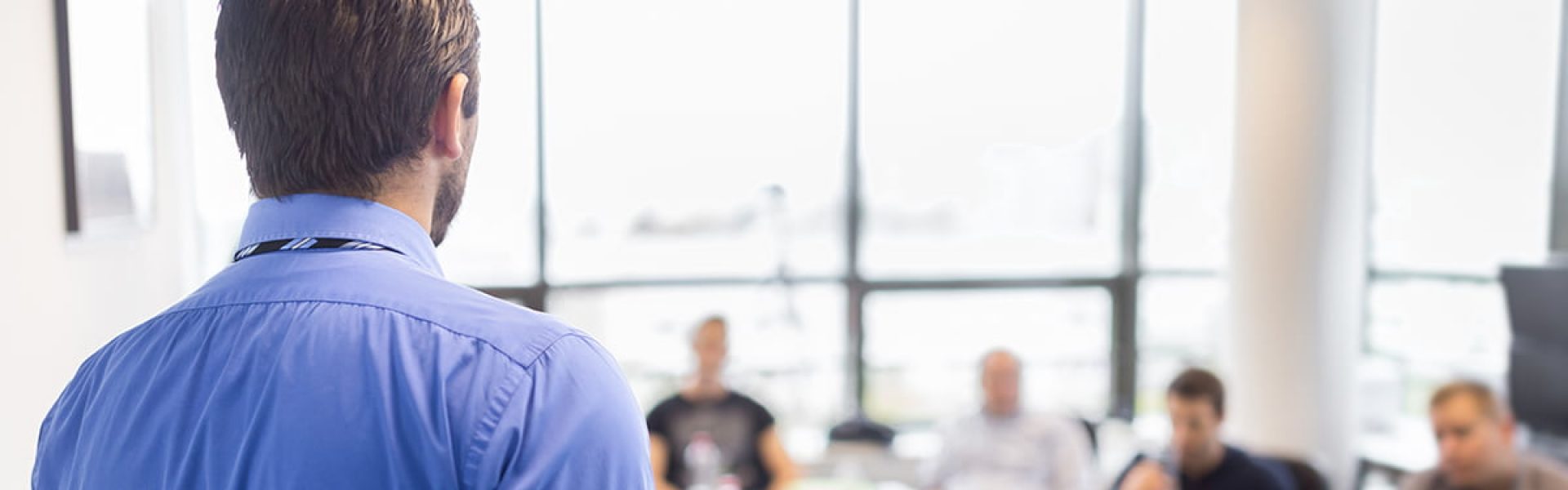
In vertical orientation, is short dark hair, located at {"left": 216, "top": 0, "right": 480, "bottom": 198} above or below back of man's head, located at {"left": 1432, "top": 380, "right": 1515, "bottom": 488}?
above

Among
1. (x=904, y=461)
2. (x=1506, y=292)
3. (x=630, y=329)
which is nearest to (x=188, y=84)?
(x=630, y=329)

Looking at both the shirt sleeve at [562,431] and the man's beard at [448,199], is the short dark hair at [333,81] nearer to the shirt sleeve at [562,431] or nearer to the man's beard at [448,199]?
the man's beard at [448,199]

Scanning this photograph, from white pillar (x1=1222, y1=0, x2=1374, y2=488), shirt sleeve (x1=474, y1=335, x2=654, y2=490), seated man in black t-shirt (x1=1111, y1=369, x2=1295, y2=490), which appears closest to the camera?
shirt sleeve (x1=474, y1=335, x2=654, y2=490)

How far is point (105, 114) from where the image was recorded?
2609 millimetres

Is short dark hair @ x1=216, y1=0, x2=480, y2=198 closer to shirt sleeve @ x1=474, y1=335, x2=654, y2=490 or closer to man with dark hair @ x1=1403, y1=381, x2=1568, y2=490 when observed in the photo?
shirt sleeve @ x1=474, y1=335, x2=654, y2=490

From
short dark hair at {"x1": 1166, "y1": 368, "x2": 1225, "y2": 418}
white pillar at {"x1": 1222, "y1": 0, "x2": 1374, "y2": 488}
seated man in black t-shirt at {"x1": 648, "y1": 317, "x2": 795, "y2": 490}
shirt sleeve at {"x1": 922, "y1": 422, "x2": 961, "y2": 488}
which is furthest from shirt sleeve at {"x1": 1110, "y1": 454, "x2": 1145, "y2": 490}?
white pillar at {"x1": 1222, "y1": 0, "x2": 1374, "y2": 488}

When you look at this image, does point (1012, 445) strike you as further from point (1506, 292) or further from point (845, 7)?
point (845, 7)

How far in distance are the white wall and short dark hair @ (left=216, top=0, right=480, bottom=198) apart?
171cm

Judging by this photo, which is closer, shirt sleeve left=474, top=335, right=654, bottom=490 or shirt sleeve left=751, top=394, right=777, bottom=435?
shirt sleeve left=474, top=335, right=654, bottom=490

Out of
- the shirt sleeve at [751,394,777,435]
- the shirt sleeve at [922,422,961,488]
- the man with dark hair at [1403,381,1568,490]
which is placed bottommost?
the shirt sleeve at [922,422,961,488]

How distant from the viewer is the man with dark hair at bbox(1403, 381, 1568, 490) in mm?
3215

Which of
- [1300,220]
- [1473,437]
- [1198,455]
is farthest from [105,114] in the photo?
[1300,220]

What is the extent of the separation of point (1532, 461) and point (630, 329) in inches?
128

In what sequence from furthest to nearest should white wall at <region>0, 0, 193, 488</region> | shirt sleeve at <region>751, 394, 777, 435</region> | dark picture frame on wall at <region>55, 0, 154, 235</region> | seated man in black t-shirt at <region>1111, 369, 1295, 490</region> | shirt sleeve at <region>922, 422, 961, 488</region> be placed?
shirt sleeve at <region>751, 394, 777, 435</region>, shirt sleeve at <region>922, 422, 961, 488</region>, seated man in black t-shirt at <region>1111, 369, 1295, 490</region>, dark picture frame on wall at <region>55, 0, 154, 235</region>, white wall at <region>0, 0, 193, 488</region>
